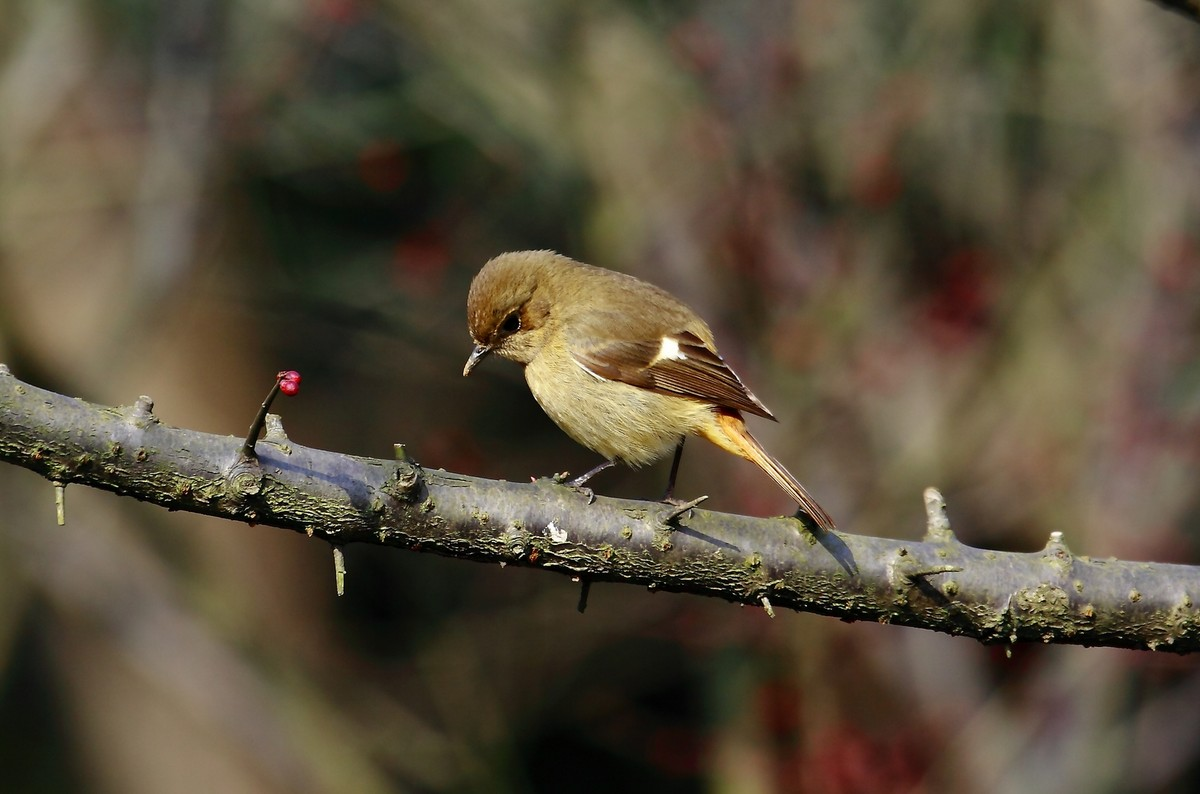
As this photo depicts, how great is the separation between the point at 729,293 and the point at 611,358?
188 centimetres

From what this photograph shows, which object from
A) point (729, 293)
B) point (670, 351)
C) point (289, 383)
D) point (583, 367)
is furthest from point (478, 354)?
point (289, 383)

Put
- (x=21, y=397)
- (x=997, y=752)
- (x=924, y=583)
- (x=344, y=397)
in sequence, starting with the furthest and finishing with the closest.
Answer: (x=344, y=397), (x=997, y=752), (x=924, y=583), (x=21, y=397)

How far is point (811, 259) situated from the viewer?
238 inches

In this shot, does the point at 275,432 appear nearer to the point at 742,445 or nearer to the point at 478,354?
the point at 742,445

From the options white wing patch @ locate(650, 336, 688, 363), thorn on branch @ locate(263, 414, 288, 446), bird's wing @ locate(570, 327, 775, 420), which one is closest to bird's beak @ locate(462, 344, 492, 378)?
bird's wing @ locate(570, 327, 775, 420)

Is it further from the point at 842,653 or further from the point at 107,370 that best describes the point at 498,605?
the point at 107,370

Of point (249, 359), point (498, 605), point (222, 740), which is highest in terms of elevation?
point (249, 359)

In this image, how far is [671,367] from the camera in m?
4.21

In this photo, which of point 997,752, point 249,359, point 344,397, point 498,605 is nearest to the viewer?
point 997,752

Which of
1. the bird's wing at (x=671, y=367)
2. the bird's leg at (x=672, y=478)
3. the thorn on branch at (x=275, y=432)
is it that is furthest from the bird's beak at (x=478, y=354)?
the thorn on branch at (x=275, y=432)

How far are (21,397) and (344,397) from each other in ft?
22.2

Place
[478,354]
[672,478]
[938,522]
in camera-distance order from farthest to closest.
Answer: [478,354] < [672,478] < [938,522]

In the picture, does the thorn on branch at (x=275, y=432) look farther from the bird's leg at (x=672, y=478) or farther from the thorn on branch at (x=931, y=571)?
the thorn on branch at (x=931, y=571)

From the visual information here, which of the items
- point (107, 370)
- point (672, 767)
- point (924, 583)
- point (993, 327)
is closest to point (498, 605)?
point (672, 767)
